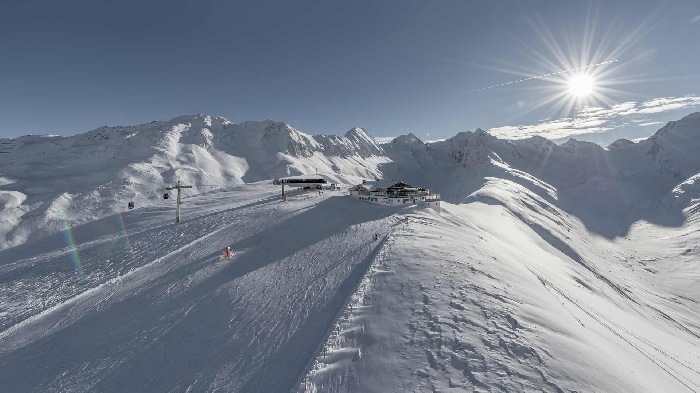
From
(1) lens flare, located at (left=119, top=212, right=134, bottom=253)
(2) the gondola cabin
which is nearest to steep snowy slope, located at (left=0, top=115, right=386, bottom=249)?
(2) the gondola cabin

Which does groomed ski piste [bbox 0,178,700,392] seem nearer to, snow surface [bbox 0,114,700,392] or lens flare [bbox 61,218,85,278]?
snow surface [bbox 0,114,700,392]

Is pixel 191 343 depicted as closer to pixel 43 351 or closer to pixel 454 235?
pixel 43 351

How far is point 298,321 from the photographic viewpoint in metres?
15.0

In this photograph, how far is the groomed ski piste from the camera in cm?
1157

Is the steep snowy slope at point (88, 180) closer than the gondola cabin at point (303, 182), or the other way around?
the gondola cabin at point (303, 182)

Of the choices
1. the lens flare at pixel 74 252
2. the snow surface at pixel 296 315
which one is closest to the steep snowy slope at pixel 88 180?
the lens flare at pixel 74 252

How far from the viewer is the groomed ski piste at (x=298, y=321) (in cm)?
1157

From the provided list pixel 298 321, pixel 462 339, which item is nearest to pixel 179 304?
pixel 298 321

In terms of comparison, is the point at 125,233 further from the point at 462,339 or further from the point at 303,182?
the point at 462,339

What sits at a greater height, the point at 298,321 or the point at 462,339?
the point at 462,339

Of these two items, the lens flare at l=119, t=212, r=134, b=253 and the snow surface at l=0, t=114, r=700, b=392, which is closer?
the snow surface at l=0, t=114, r=700, b=392

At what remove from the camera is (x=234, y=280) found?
19969 millimetres

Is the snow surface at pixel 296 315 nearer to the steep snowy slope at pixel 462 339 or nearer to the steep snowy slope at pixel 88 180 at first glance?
the steep snowy slope at pixel 462 339

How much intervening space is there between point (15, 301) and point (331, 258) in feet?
63.9
